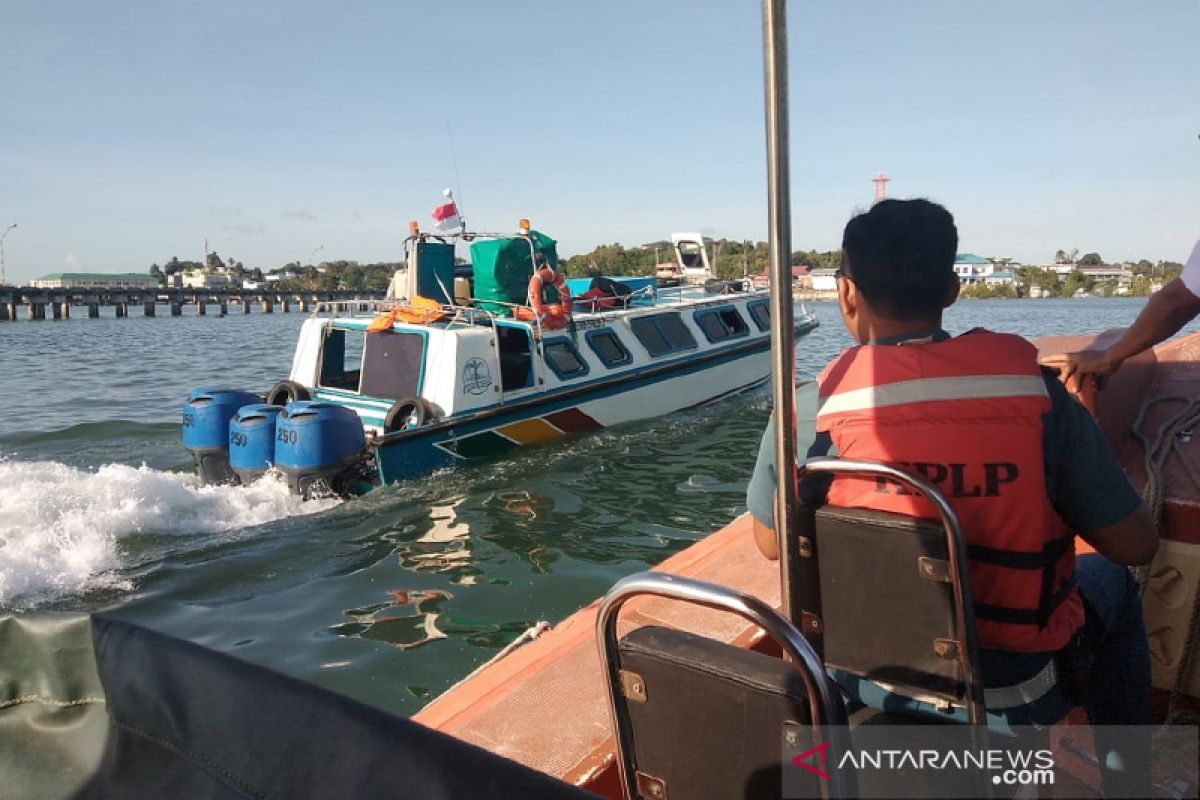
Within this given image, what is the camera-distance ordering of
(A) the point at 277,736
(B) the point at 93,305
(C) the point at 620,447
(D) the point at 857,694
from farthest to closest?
(B) the point at 93,305
(C) the point at 620,447
(D) the point at 857,694
(A) the point at 277,736

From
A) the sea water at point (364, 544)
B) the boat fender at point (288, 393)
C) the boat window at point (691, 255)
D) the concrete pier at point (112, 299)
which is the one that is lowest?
the sea water at point (364, 544)

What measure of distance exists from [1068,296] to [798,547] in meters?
112

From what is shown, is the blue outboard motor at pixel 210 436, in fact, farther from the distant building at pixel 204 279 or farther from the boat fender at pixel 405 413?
the distant building at pixel 204 279

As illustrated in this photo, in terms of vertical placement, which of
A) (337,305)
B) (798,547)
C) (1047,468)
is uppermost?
(337,305)

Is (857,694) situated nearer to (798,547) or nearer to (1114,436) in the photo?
(798,547)

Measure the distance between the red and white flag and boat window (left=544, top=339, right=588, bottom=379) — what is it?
2.19m

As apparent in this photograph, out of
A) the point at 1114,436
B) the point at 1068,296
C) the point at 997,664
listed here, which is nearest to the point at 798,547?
the point at 997,664

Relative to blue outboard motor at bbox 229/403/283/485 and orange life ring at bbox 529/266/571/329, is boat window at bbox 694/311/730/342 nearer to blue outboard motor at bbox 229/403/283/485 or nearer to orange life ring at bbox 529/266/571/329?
orange life ring at bbox 529/266/571/329

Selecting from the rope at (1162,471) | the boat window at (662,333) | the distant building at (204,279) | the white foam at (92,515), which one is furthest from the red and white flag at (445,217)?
the distant building at (204,279)

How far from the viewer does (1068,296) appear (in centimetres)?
9775

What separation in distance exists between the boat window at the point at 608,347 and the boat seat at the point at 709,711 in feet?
33.9

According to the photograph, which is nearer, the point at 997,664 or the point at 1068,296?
the point at 997,664

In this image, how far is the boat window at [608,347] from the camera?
11.9 meters

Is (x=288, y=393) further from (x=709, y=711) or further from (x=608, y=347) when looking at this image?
(x=709, y=711)
